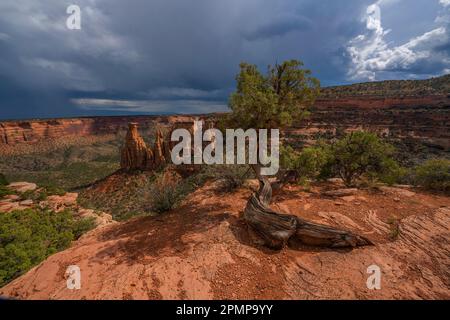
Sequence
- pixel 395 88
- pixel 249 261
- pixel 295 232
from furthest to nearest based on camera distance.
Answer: pixel 395 88, pixel 295 232, pixel 249 261

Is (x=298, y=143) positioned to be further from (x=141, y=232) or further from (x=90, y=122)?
(x=90, y=122)

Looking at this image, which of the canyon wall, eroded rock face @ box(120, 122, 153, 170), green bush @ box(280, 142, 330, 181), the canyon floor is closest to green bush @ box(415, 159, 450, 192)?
the canyon floor

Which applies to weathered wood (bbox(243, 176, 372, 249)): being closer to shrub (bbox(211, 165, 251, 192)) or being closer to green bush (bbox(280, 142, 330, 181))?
green bush (bbox(280, 142, 330, 181))

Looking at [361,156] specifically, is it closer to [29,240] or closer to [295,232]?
[295,232]

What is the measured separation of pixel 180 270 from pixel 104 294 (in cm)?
181

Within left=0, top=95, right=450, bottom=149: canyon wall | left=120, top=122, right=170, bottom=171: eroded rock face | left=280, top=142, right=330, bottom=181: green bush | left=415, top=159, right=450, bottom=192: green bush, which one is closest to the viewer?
left=280, top=142, right=330, bottom=181: green bush

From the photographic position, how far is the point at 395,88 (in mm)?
78312

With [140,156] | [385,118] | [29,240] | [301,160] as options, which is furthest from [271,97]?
[385,118]

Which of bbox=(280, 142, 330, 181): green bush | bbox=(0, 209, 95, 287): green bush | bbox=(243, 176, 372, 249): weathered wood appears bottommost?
bbox=(0, 209, 95, 287): green bush

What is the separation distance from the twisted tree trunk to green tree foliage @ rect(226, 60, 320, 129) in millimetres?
3829

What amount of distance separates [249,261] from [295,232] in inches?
68.9

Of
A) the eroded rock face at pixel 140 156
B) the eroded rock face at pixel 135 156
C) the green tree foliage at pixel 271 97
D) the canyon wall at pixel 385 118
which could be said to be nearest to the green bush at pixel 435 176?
the green tree foliage at pixel 271 97

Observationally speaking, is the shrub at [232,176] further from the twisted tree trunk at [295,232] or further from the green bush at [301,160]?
the twisted tree trunk at [295,232]

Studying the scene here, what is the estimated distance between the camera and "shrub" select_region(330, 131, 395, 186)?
12.3 metres
